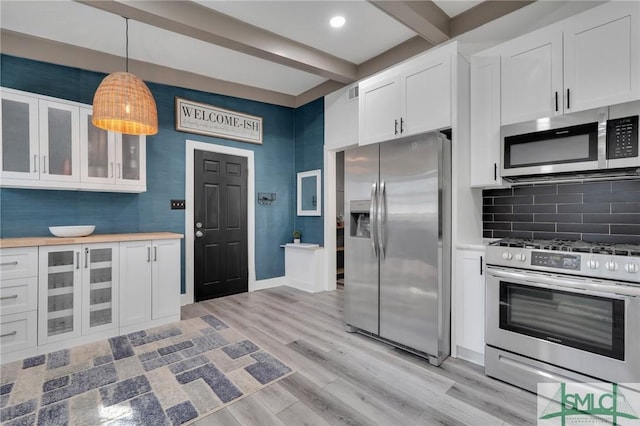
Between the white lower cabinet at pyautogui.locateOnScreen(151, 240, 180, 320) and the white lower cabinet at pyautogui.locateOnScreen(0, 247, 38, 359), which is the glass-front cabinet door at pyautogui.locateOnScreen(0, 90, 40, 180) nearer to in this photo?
the white lower cabinet at pyautogui.locateOnScreen(0, 247, 38, 359)

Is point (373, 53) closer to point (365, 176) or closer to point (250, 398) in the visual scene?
point (365, 176)

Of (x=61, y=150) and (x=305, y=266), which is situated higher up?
(x=61, y=150)

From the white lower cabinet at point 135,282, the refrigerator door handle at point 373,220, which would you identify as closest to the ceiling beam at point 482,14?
the refrigerator door handle at point 373,220

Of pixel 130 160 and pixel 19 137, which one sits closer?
pixel 19 137

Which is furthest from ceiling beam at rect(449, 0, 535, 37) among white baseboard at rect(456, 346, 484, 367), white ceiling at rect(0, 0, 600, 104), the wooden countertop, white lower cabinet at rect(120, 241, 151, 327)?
white lower cabinet at rect(120, 241, 151, 327)

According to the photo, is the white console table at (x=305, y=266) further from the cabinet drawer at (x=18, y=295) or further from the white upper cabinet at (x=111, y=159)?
the cabinet drawer at (x=18, y=295)

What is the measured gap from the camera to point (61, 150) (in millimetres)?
3043

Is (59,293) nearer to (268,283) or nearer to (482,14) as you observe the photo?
(268,283)

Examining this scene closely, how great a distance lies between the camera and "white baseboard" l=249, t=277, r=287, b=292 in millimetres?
4810

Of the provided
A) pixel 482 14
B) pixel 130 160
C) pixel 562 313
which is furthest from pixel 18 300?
pixel 482 14

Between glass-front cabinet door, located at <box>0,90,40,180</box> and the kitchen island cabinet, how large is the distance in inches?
26.2

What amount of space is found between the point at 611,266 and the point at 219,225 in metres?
4.22

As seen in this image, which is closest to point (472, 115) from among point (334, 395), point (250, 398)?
point (334, 395)

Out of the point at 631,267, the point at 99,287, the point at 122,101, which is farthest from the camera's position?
the point at 99,287
